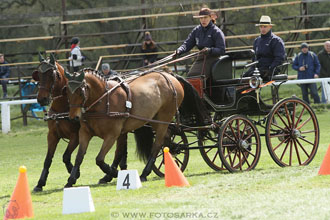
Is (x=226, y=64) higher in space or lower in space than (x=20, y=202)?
higher

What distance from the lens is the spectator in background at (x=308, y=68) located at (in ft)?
67.5

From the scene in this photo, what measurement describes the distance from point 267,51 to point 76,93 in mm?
3253

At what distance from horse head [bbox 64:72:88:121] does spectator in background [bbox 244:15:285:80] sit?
2.99 m

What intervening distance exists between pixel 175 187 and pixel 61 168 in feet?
15.2

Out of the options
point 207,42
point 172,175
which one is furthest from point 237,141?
point 172,175

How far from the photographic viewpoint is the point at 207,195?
336 inches

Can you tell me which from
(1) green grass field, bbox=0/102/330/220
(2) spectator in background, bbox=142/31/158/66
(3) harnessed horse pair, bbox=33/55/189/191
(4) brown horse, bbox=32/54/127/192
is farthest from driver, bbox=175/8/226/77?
(2) spectator in background, bbox=142/31/158/66

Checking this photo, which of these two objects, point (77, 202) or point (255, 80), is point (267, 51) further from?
point (77, 202)

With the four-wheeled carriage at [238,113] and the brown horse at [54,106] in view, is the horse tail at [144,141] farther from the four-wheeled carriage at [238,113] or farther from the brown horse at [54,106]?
the brown horse at [54,106]

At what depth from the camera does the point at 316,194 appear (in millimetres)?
8094

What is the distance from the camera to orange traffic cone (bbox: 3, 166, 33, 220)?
301 inches

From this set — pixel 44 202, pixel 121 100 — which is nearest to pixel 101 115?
pixel 121 100

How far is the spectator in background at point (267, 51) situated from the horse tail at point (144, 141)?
1.81m

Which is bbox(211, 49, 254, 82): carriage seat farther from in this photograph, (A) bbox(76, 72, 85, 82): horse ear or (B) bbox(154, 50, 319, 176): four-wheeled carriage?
(A) bbox(76, 72, 85, 82): horse ear
